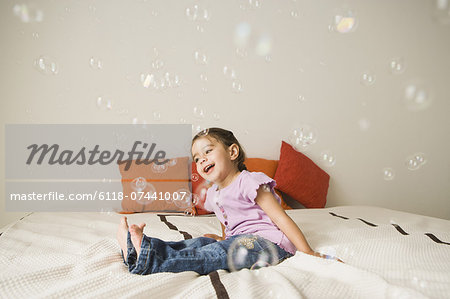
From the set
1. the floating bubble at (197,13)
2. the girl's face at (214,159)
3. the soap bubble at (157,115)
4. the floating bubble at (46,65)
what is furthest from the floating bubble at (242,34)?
the girl's face at (214,159)

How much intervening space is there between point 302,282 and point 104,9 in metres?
2.28

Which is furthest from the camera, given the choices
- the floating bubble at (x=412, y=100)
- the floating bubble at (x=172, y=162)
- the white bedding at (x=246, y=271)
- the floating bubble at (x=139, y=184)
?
the floating bubble at (x=412, y=100)

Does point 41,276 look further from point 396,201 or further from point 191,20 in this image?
point 396,201

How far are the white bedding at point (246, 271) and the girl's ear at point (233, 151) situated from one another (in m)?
0.38

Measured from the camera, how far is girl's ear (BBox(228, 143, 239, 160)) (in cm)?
136

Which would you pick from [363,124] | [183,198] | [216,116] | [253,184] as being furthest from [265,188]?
[363,124]

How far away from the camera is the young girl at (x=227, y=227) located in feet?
2.86

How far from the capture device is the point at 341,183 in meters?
2.75

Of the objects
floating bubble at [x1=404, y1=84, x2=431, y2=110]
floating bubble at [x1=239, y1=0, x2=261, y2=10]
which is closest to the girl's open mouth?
floating bubble at [x1=239, y1=0, x2=261, y2=10]

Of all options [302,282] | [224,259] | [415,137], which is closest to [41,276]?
[224,259]

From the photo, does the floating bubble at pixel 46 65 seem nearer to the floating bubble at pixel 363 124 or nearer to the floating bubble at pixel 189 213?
the floating bubble at pixel 189 213

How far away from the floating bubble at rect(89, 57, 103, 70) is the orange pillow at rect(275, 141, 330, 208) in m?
1.43

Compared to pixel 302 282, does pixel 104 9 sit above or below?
above

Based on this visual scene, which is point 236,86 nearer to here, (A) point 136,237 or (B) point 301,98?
(B) point 301,98
